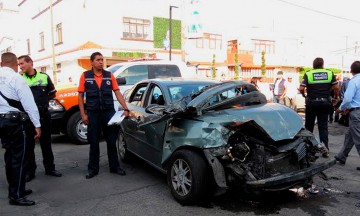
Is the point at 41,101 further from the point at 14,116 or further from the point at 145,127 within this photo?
the point at 145,127

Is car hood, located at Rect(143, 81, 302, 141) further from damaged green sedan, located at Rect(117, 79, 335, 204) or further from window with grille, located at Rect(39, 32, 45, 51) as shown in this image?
window with grille, located at Rect(39, 32, 45, 51)

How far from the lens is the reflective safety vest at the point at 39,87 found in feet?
17.0

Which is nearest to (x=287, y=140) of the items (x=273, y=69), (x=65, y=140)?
(x=65, y=140)

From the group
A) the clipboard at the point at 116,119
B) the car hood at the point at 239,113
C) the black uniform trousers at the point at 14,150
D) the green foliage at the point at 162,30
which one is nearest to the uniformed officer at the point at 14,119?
the black uniform trousers at the point at 14,150

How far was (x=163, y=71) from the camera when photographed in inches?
362

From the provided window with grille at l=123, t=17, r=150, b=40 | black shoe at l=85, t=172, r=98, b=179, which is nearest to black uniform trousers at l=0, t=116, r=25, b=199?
black shoe at l=85, t=172, r=98, b=179

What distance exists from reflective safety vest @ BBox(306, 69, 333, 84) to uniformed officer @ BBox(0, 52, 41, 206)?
4742mm

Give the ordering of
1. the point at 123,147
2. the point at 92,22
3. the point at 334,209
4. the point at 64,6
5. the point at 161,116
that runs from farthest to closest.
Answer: the point at 64,6, the point at 92,22, the point at 123,147, the point at 161,116, the point at 334,209

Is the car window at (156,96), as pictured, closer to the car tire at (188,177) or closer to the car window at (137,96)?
the car window at (137,96)

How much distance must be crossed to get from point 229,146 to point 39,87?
3228 mm

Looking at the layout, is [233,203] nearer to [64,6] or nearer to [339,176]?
[339,176]

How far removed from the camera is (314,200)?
412 centimetres

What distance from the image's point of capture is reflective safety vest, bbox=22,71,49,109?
5176 mm

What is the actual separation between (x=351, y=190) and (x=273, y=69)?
3822 cm
